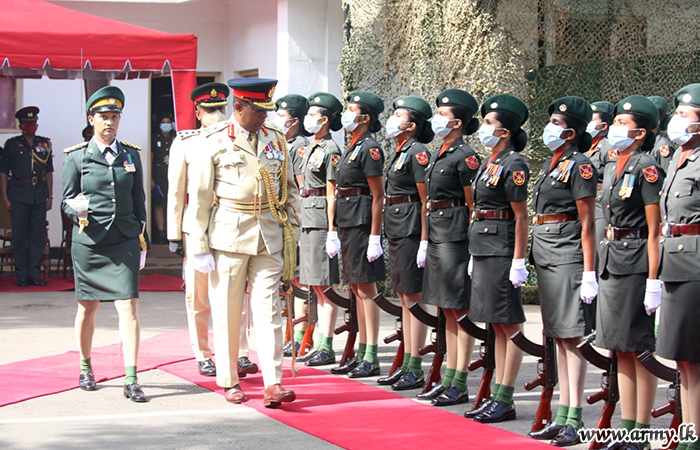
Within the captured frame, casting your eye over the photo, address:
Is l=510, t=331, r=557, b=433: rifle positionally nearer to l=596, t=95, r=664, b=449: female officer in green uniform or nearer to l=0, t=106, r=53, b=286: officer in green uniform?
l=596, t=95, r=664, b=449: female officer in green uniform

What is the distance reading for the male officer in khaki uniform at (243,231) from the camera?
6.21m

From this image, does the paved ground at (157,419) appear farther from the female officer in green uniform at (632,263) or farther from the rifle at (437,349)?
the female officer in green uniform at (632,263)

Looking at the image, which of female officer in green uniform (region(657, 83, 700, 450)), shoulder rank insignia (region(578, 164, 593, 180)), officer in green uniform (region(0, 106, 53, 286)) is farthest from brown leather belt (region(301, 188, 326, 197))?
officer in green uniform (region(0, 106, 53, 286))

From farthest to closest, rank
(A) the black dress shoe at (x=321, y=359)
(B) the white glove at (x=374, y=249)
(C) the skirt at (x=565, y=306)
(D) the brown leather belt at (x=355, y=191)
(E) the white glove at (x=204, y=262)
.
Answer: (A) the black dress shoe at (x=321, y=359) < (D) the brown leather belt at (x=355, y=191) < (B) the white glove at (x=374, y=249) < (E) the white glove at (x=204, y=262) < (C) the skirt at (x=565, y=306)

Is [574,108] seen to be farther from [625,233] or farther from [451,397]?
[451,397]

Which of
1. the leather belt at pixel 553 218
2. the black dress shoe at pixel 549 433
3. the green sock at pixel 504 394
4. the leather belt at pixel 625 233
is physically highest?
the leather belt at pixel 553 218

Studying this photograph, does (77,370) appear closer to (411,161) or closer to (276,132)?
(276,132)

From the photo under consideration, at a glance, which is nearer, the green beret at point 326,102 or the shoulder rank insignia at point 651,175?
the shoulder rank insignia at point 651,175

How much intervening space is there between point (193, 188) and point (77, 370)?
211cm

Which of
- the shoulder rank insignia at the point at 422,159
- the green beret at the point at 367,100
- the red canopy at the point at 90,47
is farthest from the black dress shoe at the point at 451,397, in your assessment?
the red canopy at the point at 90,47

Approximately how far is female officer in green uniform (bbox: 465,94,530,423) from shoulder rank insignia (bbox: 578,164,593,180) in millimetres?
485

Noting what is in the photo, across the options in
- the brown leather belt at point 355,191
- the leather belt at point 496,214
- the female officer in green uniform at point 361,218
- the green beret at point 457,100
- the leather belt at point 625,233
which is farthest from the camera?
the brown leather belt at point 355,191

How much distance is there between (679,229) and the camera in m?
4.82

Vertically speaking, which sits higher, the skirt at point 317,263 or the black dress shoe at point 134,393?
the skirt at point 317,263
